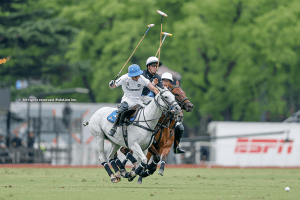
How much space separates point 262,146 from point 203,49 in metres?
10.5

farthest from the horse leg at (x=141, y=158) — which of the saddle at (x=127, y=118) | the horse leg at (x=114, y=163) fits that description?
the horse leg at (x=114, y=163)

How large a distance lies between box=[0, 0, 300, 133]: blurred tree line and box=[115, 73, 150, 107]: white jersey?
21.2 m

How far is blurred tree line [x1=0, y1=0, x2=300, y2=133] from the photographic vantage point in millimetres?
36375

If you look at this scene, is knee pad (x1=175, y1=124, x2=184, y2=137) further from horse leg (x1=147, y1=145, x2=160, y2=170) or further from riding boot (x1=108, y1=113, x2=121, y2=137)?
riding boot (x1=108, y1=113, x2=121, y2=137)

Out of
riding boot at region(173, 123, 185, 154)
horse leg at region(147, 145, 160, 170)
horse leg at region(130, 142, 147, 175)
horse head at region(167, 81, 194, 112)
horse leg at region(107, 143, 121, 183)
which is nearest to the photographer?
horse leg at region(130, 142, 147, 175)

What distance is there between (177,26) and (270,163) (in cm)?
1169

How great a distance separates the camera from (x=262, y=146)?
29.2 meters

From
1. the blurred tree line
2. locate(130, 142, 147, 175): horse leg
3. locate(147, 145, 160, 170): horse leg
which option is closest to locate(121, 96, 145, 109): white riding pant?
locate(147, 145, 160, 170): horse leg

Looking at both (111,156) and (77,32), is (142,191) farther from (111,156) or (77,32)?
(77,32)

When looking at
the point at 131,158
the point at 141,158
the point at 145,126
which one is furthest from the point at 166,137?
the point at 141,158

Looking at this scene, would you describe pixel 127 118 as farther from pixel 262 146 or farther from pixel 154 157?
pixel 262 146

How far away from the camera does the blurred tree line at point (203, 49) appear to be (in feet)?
119

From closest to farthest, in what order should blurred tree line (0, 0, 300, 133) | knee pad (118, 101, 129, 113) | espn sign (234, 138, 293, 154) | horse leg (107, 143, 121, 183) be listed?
knee pad (118, 101, 129, 113) → horse leg (107, 143, 121, 183) → espn sign (234, 138, 293, 154) → blurred tree line (0, 0, 300, 133)

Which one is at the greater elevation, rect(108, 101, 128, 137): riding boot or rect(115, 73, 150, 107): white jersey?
rect(115, 73, 150, 107): white jersey
